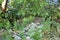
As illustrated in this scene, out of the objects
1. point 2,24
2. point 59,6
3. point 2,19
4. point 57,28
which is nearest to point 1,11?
point 2,19

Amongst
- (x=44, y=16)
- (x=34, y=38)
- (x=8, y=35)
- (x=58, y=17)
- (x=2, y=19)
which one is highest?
(x=58, y=17)

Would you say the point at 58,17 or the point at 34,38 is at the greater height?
the point at 58,17

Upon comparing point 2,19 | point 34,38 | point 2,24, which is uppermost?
point 2,19

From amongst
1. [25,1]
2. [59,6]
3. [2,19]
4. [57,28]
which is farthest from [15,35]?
[59,6]

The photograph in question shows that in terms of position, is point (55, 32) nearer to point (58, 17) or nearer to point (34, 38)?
point (58, 17)

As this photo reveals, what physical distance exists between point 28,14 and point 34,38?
0.66 metres

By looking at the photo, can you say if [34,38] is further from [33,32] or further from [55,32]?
[55,32]

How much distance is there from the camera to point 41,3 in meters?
1.99

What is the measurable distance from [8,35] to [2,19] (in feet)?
0.91

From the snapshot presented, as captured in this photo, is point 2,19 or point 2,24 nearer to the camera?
point 2,24

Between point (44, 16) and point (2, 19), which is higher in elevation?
point (44, 16)

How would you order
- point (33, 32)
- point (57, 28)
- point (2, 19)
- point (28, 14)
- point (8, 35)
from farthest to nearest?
point (57, 28) → point (28, 14) → point (2, 19) → point (8, 35) → point (33, 32)

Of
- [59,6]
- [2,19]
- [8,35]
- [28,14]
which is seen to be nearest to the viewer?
[8,35]

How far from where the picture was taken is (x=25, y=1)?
196cm
